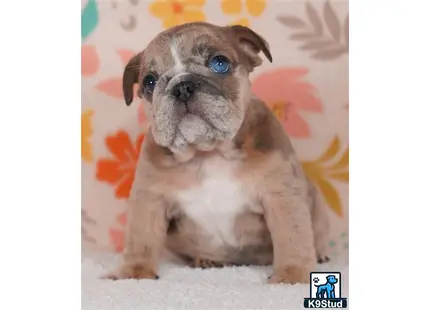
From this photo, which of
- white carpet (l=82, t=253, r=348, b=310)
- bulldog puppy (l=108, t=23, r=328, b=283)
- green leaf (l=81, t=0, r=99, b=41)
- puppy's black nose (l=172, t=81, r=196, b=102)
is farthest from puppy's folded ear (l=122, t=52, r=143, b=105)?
white carpet (l=82, t=253, r=348, b=310)

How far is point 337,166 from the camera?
210 centimetres

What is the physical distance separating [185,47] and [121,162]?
55cm

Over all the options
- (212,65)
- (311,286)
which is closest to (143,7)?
(212,65)

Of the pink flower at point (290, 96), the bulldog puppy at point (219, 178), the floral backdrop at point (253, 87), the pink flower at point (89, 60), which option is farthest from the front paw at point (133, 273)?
the pink flower at point (290, 96)

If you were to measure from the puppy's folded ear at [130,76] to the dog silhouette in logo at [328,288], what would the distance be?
810 millimetres

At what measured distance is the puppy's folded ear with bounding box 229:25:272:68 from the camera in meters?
1.94

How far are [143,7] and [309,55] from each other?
0.59 meters

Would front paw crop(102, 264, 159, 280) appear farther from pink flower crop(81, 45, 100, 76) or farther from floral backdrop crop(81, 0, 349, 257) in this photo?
pink flower crop(81, 45, 100, 76)

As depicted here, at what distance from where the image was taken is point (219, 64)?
1856 mm

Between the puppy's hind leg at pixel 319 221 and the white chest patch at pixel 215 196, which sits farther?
the puppy's hind leg at pixel 319 221

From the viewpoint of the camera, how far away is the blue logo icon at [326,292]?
1.69 metres

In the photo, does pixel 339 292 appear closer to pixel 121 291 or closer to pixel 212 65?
pixel 121 291

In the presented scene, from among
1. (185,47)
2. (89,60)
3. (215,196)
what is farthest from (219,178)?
(89,60)

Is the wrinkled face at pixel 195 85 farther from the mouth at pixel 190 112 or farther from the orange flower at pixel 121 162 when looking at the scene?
the orange flower at pixel 121 162
